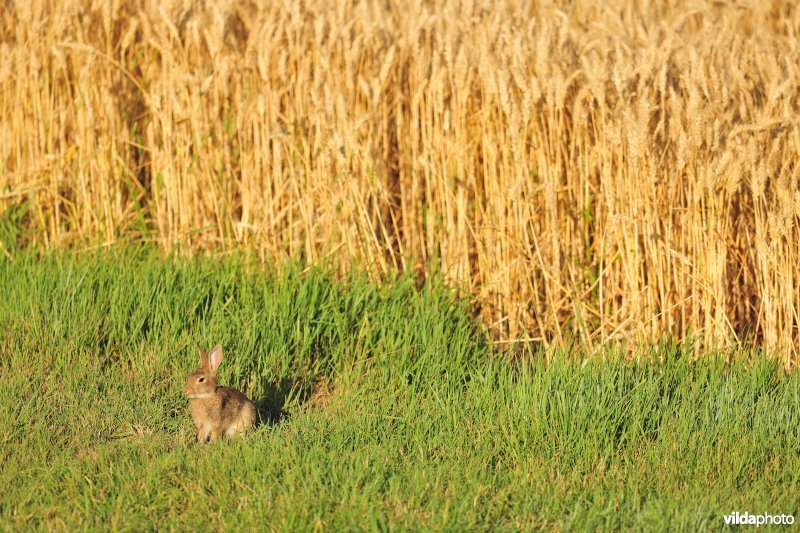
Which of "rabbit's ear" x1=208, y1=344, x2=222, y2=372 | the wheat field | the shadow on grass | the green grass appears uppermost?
the wheat field

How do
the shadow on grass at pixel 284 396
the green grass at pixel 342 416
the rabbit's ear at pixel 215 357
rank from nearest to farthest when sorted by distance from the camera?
the green grass at pixel 342 416
the rabbit's ear at pixel 215 357
the shadow on grass at pixel 284 396

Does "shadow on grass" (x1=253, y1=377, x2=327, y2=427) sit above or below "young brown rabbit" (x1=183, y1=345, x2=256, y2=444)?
below

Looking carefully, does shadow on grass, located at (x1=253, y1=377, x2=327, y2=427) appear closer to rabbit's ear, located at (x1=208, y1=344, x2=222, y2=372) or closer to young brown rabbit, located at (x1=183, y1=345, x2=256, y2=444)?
young brown rabbit, located at (x1=183, y1=345, x2=256, y2=444)

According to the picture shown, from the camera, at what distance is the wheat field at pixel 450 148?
5719mm

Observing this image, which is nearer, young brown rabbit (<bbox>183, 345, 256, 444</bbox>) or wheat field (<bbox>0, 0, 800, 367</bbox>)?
young brown rabbit (<bbox>183, 345, 256, 444</bbox>)

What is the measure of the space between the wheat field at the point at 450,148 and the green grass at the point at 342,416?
1.43 feet

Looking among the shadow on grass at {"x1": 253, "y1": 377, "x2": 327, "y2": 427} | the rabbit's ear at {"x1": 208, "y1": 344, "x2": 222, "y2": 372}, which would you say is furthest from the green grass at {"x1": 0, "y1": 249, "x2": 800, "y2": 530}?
the rabbit's ear at {"x1": 208, "y1": 344, "x2": 222, "y2": 372}

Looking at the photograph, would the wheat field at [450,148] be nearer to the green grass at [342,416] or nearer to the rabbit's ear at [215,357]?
the green grass at [342,416]

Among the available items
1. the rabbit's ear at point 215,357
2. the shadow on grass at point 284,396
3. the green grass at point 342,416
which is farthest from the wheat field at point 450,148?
the rabbit's ear at point 215,357

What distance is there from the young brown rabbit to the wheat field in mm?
1597

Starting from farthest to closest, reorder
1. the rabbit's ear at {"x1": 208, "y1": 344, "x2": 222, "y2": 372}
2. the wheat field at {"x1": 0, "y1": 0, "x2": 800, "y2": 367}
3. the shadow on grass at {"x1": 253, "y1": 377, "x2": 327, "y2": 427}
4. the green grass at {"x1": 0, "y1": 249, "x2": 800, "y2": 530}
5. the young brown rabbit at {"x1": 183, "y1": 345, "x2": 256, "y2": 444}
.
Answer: the wheat field at {"x1": 0, "y1": 0, "x2": 800, "y2": 367}
the shadow on grass at {"x1": 253, "y1": 377, "x2": 327, "y2": 427}
the rabbit's ear at {"x1": 208, "y1": 344, "x2": 222, "y2": 372}
the young brown rabbit at {"x1": 183, "y1": 345, "x2": 256, "y2": 444}
the green grass at {"x1": 0, "y1": 249, "x2": 800, "y2": 530}

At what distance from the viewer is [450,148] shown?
6.20 m

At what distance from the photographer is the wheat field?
18.8 feet

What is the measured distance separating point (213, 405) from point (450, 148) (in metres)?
2.37
